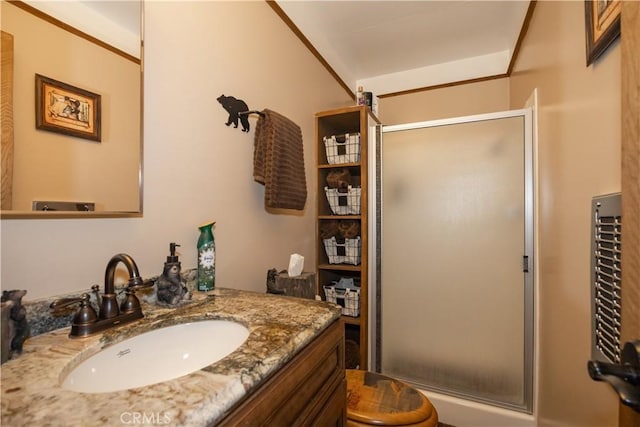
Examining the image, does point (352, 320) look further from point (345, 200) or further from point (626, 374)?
point (626, 374)

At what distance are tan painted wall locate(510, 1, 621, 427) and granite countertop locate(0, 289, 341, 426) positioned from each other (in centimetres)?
81

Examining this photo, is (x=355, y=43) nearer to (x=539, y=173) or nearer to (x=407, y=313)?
(x=539, y=173)

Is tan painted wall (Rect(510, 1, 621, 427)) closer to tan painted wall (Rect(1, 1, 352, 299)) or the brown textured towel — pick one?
the brown textured towel

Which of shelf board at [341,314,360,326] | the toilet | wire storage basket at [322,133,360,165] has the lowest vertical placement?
the toilet

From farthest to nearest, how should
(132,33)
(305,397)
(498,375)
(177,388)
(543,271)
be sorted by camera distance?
(498,375)
(543,271)
(132,33)
(305,397)
(177,388)

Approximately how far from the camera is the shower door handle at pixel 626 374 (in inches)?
14.7

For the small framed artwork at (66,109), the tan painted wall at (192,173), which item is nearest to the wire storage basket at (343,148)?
the tan painted wall at (192,173)

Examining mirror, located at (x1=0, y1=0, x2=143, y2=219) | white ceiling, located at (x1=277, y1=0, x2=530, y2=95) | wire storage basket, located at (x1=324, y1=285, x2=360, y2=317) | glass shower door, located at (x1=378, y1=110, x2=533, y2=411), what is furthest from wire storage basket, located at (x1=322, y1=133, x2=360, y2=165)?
mirror, located at (x1=0, y1=0, x2=143, y2=219)

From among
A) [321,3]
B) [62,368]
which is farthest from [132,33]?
[321,3]

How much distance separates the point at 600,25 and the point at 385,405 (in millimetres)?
1339

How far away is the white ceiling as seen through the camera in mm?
1808

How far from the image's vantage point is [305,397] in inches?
24.8

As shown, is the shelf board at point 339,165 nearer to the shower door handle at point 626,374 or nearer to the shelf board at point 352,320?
the shelf board at point 352,320

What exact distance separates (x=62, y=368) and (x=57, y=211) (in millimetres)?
370
